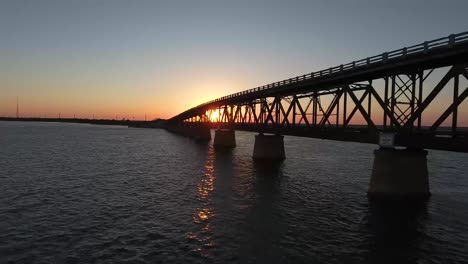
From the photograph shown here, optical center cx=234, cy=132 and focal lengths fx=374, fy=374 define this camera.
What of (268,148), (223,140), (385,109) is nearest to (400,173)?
(385,109)

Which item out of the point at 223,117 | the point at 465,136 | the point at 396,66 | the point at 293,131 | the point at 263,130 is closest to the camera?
the point at 465,136

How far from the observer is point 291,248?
19219 millimetres

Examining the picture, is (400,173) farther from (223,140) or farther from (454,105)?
(223,140)

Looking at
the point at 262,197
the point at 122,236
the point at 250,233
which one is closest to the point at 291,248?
the point at 250,233

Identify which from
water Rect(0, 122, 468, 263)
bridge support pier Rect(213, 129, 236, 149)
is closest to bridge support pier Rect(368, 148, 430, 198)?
water Rect(0, 122, 468, 263)

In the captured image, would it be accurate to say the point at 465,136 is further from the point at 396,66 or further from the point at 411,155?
the point at 396,66

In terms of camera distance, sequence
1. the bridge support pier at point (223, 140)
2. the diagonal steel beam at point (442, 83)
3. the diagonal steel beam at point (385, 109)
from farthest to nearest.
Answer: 1. the bridge support pier at point (223, 140)
2. the diagonal steel beam at point (385, 109)
3. the diagonal steel beam at point (442, 83)

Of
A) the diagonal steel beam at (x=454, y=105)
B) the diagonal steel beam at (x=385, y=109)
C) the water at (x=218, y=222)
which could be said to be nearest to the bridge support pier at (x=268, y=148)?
the water at (x=218, y=222)

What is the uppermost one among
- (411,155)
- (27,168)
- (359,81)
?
(359,81)

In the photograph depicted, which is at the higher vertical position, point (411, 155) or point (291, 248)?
point (411, 155)

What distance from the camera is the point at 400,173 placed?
101 ft

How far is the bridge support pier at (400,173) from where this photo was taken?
30.4 metres

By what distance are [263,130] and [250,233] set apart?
3786 centimetres

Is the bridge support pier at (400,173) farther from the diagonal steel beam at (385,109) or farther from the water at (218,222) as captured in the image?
the diagonal steel beam at (385,109)
